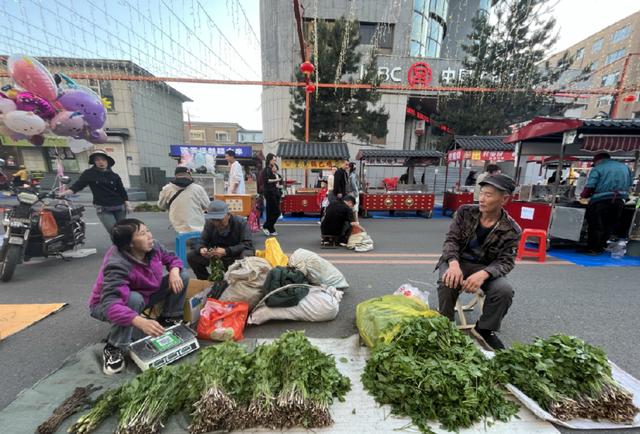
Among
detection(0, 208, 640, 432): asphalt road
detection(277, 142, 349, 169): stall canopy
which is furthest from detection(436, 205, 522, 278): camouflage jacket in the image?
detection(277, 142, 349, 169): stall canopy

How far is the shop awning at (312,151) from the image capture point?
9.19 metres

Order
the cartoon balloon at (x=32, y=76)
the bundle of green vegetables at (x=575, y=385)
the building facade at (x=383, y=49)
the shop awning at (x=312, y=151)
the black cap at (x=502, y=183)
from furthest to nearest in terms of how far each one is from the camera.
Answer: the building facade at (x=383, y=49) < the shop awning at (x=312, y=151) < the cartoon balloon at (x=32, y=76) < the black cap at (x=502, y=183) < the bundle of green vegetables at (x=575, y=385)

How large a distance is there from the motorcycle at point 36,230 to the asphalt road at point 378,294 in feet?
0.91

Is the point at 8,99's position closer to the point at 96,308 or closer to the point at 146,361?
the point at 96,308

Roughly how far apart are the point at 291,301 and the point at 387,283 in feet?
5.51

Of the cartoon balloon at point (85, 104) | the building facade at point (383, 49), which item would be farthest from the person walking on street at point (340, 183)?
the building facade at point (383, 49)

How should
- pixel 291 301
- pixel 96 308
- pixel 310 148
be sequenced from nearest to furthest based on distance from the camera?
pixel 96 308, pixel 291 301, pixel 310 148

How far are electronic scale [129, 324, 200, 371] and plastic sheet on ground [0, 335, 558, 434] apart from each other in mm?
190

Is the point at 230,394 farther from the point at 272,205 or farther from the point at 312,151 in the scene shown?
the point at 312,151

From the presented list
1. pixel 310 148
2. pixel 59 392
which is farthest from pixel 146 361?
pixel 310 148

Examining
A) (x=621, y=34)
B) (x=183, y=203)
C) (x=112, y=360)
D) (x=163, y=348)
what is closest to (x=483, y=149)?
(x=183, y=203)

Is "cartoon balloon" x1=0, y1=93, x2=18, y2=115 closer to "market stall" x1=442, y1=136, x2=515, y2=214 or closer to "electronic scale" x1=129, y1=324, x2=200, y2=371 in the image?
"electronic scale" x1=129, y1=324, x2=200, y2=371

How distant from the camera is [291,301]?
8.91ft

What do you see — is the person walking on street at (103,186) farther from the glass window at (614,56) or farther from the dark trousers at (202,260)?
the glass window at (614,56)
